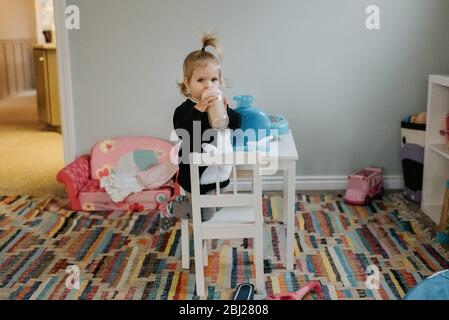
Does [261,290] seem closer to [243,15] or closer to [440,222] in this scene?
[440,222]

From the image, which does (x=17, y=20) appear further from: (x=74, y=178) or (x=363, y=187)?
(x=363, y=187)

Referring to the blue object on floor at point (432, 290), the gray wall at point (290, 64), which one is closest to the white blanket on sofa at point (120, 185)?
the gray wall at point (290, 64)

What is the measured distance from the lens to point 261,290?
7.24ft

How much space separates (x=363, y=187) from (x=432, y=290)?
1.74 meters

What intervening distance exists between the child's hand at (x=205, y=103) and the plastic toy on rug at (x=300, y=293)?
0.76 meters

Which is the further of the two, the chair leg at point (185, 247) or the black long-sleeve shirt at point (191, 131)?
the chair leg at point (185, 247)

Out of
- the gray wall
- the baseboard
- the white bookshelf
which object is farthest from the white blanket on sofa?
the white bookshelf

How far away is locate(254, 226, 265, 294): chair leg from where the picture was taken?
2.15 m

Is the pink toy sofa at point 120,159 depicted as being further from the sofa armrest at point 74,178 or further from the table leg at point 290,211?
the table leg at point 290,211

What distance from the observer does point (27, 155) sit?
4.43 m

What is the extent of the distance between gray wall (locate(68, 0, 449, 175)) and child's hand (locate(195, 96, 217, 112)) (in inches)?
50.0

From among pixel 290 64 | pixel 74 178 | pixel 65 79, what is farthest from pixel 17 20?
pixel 290 64

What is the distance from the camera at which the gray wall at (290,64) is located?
3.29 meters
